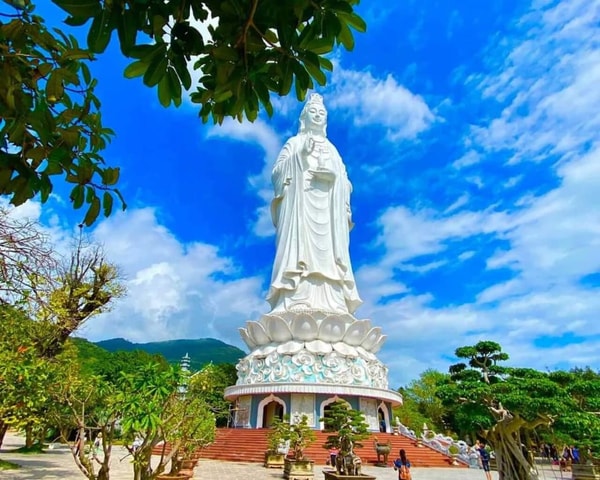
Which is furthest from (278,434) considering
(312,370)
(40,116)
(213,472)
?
(40,116)

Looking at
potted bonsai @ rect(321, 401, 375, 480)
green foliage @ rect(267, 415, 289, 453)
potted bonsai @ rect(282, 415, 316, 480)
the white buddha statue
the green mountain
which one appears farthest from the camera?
the green mountain

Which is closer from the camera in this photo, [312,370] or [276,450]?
[276,450]

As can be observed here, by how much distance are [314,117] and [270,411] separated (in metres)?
15.3

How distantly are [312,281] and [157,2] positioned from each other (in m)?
21.0

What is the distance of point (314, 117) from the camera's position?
2559 cm

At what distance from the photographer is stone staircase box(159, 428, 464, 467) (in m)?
Result: 15.7

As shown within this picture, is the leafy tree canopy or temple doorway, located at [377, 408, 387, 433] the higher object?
temple doorway, located at [377, 408, 387, 433]

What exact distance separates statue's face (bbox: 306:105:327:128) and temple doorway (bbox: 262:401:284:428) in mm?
14574

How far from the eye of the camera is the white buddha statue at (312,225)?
22234 mm

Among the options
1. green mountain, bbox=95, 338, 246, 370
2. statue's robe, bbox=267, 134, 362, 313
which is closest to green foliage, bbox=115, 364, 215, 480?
statue's robe, bbox=267, 134, 362, 313

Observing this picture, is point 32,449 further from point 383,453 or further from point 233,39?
point 233,39

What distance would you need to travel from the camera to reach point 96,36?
1.50m

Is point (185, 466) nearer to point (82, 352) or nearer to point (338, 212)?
point (338, 212)

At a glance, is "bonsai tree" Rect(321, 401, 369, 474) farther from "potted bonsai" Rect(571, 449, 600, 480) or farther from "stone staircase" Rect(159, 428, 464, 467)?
"potted bonsai" Rect(571, 449, 600, 480)
